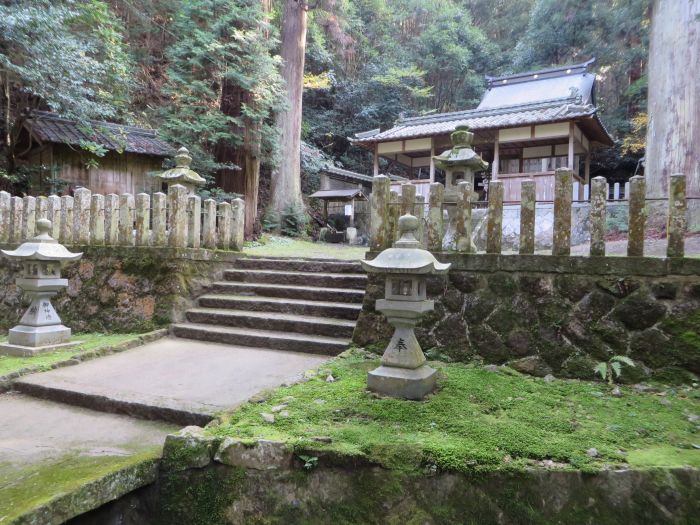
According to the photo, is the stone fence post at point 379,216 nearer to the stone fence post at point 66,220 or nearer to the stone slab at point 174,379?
the stone slab at point 174,379

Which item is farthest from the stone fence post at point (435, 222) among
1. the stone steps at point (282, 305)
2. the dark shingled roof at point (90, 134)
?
the dark shingled roof at point (90, 134)

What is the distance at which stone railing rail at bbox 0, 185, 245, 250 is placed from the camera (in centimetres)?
650

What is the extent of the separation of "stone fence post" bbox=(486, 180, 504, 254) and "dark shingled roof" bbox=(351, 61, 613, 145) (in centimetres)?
1104

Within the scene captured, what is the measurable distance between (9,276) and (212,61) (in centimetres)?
787

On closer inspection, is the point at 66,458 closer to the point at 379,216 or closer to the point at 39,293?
the point at 39,293

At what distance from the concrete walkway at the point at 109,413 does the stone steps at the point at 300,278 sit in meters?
1.50

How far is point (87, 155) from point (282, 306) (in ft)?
36.6

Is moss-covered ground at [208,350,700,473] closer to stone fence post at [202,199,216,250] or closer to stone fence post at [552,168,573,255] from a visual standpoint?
stone fence post at [552,168,573,255]

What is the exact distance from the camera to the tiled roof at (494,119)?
14125 mm

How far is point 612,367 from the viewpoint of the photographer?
409cm

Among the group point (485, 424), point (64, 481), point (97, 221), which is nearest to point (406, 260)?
point (485, 424)

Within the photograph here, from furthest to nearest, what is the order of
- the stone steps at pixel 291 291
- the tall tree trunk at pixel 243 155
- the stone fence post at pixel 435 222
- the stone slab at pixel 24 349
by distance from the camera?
1. the tall tree trunk at pixel 243 155
2. the stone steps at pixel 291 291
3. the stone slab at pixel 24 349
4. the stone fence post at pixel 435 222

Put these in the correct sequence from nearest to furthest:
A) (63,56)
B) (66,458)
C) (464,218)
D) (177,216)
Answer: (66,458) → (464,218) → (177,216) → (63,56)

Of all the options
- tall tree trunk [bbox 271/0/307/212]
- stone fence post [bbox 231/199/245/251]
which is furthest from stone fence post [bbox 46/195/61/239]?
tall tree trunk [bbox 271/0/307/212]
